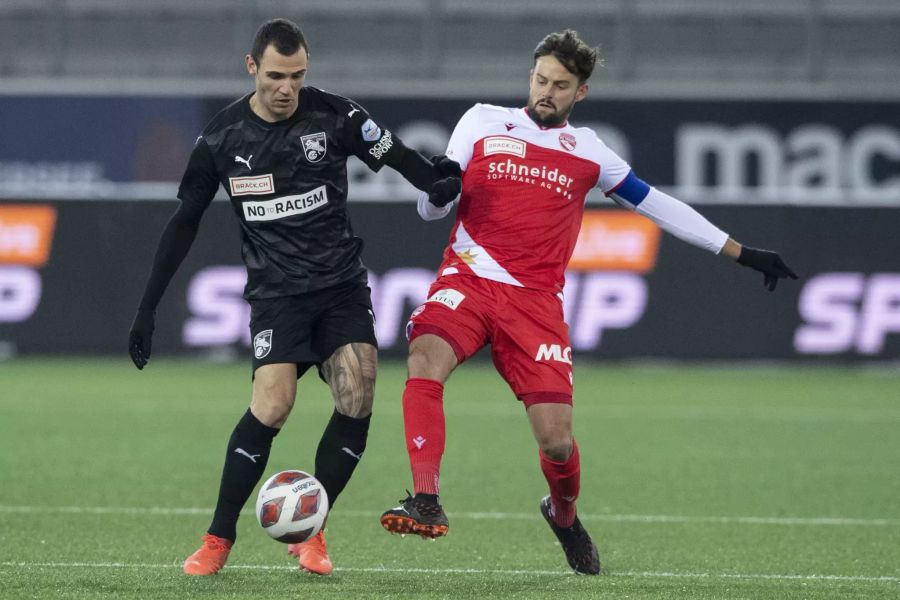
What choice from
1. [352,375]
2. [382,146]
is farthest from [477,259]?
[352,375]

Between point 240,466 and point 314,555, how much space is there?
1.45ft

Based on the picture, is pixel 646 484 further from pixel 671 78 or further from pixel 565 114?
pixel 671 78

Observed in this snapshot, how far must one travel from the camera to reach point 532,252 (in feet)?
20.1

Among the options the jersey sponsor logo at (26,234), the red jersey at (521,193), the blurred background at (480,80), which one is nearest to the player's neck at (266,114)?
the red jersey at (521,193)

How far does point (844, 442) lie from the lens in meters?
10.8

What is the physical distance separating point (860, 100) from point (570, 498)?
14.4 m

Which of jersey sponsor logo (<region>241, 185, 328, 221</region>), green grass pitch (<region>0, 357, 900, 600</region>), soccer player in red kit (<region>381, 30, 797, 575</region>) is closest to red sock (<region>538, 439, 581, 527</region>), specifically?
soccer player in red kit (<region>381, 30, 797, 575</region>)

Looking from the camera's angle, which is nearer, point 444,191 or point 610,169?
point 444,191

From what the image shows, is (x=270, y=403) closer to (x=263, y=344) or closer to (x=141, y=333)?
(x=263, y=344)

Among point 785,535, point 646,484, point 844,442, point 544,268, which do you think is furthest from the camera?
point 844,442

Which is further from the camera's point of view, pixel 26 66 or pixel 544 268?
pixel 26 66

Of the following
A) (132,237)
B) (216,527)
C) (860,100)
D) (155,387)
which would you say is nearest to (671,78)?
(860,100)

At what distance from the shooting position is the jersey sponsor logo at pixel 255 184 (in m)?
5.85

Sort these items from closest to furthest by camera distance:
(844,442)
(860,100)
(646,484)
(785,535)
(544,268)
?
(544,268) → (785,535) → (646,484) → (844,442) → (860,100)
